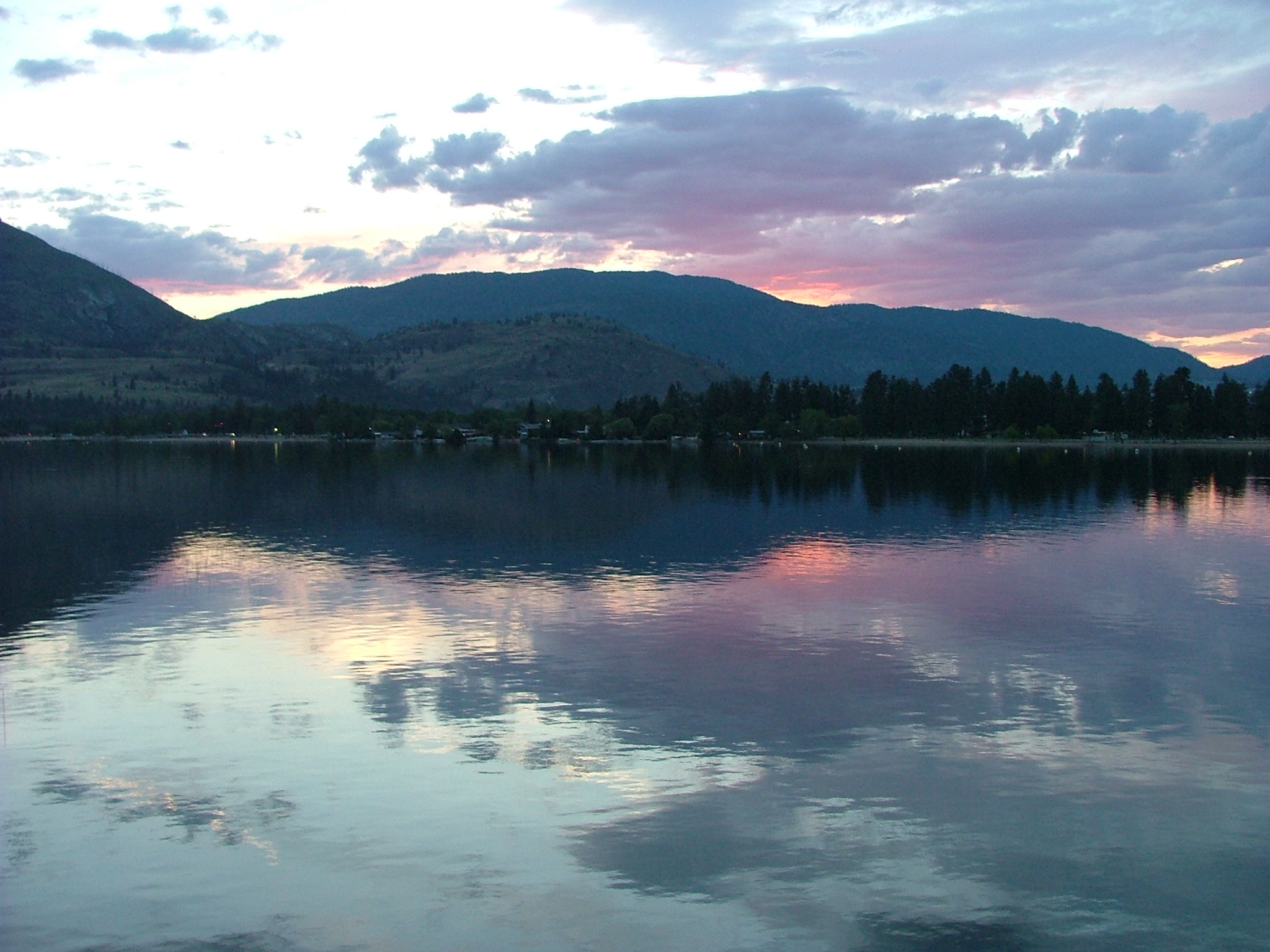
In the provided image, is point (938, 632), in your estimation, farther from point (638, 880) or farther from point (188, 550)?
point (188, 550)

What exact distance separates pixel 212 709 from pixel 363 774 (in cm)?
684

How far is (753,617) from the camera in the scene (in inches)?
1511

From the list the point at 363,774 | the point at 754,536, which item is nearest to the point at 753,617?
the point at 363,774

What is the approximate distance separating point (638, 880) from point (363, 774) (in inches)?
284

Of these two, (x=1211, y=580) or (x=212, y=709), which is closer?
(x=212, y=709)

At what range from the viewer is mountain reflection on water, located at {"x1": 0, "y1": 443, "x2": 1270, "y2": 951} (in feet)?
53.4

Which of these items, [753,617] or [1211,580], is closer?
[753,617]

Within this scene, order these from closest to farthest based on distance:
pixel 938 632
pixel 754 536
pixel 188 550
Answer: pixel 938 632 → pixel 188 550 → pixel 754 536

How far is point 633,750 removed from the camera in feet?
76.5

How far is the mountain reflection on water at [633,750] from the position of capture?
16281mm

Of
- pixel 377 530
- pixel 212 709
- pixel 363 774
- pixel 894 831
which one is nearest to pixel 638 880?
pixel 894 831

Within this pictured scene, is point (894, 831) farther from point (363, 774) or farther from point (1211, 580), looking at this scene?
point (1211, 580)

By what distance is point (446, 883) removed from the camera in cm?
1706

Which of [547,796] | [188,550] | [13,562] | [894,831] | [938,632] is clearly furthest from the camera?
[188,550]
